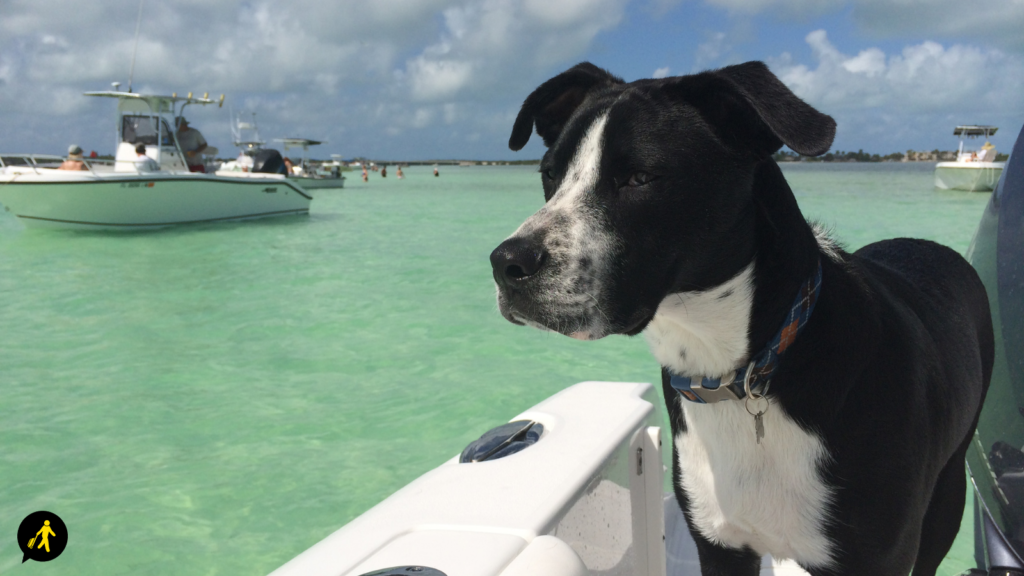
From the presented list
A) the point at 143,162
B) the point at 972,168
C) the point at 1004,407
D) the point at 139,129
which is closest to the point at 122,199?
the point at 143,162

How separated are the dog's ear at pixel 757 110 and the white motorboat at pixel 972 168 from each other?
1200 inches

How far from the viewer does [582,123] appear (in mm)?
1836

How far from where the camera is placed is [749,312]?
1656 mm

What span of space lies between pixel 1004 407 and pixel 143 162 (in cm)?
1653


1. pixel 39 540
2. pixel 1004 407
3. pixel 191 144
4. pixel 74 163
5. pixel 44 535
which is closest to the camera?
pixel 1004 407

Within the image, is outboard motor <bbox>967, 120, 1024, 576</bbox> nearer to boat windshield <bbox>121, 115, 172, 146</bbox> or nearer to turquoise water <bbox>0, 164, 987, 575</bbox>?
turquoise water <bbox>0, 164, 987, 575</bbox>

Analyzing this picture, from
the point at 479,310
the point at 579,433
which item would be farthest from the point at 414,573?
the point at 479,310

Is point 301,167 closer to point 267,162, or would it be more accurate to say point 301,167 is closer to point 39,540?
point 267,162

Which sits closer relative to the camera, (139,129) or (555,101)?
(555,101)

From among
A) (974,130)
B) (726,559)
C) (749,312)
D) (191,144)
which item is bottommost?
(726,559)

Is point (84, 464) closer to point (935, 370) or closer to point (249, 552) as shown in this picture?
point (249, 552)

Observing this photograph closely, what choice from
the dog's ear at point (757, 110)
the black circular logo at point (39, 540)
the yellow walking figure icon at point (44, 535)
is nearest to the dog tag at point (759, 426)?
the dog's ear at point (757, 110)

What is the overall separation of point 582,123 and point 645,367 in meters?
4.93

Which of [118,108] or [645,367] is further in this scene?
[118,108]
